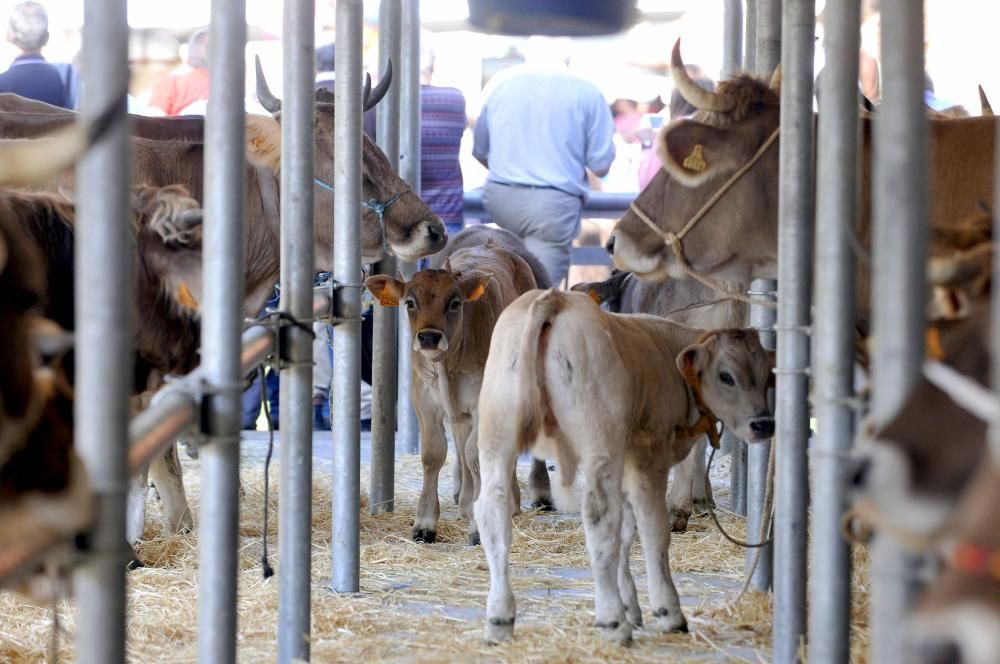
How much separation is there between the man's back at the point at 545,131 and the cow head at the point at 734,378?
4.67m

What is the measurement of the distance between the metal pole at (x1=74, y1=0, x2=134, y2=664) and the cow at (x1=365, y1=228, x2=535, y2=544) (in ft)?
15.5

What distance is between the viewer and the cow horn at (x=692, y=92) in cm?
537

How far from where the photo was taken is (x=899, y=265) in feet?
7.63

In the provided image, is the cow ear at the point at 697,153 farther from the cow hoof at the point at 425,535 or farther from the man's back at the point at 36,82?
the man's back at the point at 36,82

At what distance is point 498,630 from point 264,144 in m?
3.34

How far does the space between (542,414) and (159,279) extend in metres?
1.45

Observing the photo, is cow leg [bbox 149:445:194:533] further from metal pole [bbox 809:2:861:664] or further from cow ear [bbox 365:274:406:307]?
metal pole [bbox 809:2:861:664]

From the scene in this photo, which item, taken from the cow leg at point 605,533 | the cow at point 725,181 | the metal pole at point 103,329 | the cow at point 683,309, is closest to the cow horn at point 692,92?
the cow at point 725,181

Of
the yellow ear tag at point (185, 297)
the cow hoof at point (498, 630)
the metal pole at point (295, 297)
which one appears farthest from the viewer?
the cow hoof at point (498, 630)

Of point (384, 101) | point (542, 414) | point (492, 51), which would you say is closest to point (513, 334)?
point (542, 414)

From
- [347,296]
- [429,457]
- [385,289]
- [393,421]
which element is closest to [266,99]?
[385,289]

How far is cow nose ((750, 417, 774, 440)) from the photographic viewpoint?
5637 mm

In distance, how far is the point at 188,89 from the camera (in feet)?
36.9

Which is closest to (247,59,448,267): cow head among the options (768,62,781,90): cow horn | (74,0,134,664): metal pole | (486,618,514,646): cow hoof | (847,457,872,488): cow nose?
(768,62,781,90): cow horn
